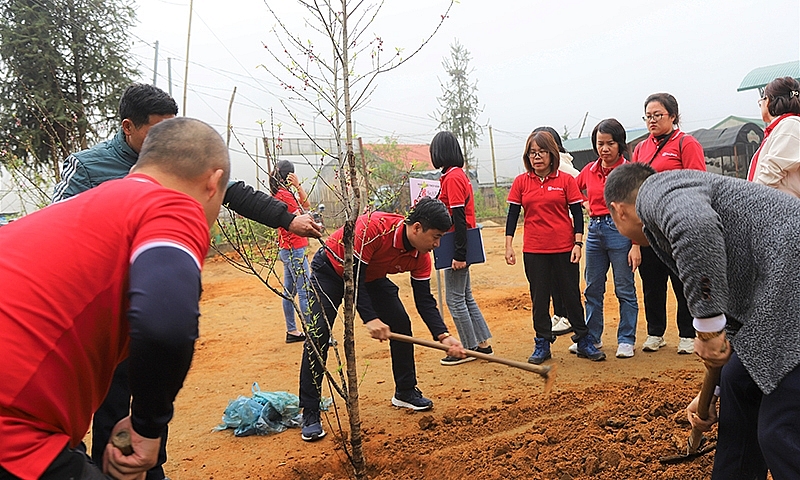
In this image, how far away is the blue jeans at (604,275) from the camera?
16.2ft

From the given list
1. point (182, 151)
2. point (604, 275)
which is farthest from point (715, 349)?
point (604, 275)

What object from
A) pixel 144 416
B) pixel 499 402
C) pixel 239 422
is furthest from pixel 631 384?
pixel 144 416

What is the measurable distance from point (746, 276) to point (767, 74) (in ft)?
75.8

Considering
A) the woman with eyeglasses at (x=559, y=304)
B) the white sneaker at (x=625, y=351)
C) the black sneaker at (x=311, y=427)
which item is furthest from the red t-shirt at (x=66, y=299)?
the white sneaker at (x=625, y=351)

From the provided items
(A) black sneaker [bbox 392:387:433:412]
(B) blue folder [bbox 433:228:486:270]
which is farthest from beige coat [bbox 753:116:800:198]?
(A) black sneaker [bbox 392:387:433:412]

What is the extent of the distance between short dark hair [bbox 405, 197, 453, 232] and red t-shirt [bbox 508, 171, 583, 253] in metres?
1.44

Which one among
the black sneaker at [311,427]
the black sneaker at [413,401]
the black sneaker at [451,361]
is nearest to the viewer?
the black sneaker at [311,427]

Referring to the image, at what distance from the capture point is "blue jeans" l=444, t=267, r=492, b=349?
518cm

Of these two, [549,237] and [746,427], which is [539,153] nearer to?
[549,237]

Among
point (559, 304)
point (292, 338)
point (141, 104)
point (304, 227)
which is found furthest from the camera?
point (292, 338)

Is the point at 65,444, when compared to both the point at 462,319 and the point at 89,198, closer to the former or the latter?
the point at 89,198

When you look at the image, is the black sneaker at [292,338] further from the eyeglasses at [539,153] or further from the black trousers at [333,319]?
the eyeglasses at [539,153]

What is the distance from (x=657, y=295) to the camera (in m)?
5.03

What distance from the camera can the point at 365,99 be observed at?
311 centimetres
